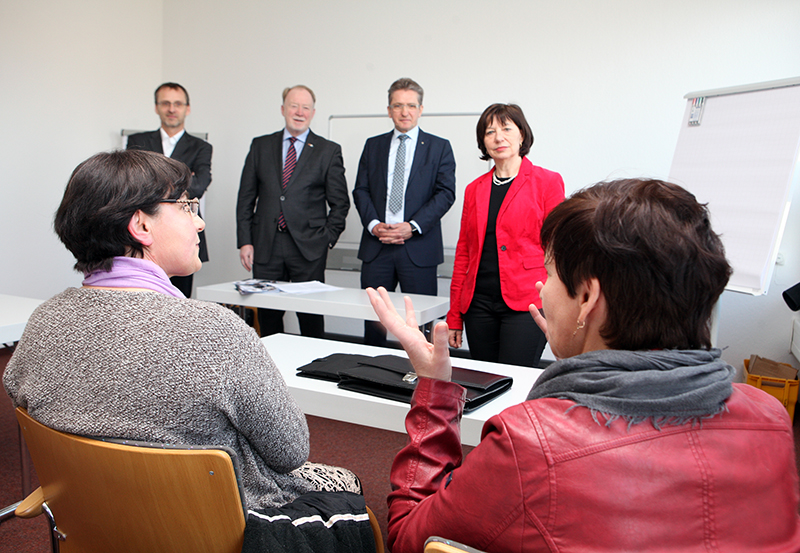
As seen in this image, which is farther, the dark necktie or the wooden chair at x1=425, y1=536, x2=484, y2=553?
the dark necktie

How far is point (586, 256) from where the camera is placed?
0.75 meters

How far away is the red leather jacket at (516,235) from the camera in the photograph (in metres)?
2.37

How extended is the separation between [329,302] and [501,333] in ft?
2.61

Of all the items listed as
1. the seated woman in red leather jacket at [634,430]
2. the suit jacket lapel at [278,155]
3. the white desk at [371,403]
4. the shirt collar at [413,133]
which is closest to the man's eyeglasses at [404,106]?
the shirt collar at [413,133]

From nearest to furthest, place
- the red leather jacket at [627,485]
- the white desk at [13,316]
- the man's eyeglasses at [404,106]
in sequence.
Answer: the red leather jacket at [627,485], the white desk at [13,316], the man's eyeglasses at [404,106]

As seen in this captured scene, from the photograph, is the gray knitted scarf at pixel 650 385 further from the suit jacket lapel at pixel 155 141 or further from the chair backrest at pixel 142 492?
the suit jacket lapel at pixel 155 141

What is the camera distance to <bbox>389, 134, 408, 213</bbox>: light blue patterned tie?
362 centimetres

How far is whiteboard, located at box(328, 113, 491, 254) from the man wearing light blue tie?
0.76m

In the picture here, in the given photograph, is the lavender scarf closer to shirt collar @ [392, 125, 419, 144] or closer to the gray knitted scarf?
the gray knitted scarf

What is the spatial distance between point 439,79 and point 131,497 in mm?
4046

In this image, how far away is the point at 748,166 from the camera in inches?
106

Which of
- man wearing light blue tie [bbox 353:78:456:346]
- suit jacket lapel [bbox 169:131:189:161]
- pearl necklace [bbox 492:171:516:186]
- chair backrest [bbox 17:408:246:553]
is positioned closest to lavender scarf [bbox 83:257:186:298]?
chair backrest [bbox 17:408:246:553]

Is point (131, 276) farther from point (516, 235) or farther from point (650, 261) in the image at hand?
point (516, 235)

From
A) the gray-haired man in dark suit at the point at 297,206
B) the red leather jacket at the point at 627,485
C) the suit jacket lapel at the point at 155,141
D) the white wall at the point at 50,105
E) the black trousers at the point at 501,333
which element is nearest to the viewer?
the red leather jacket at the point at 627,485
